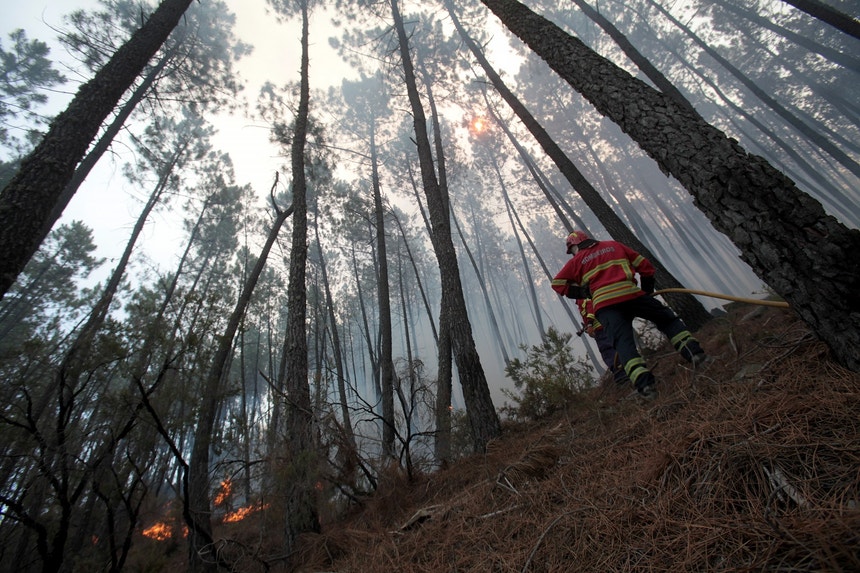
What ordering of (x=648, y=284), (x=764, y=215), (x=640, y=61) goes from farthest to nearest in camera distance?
(x=640, y=61)
(x=648, y=284)
(x=764, y=215)

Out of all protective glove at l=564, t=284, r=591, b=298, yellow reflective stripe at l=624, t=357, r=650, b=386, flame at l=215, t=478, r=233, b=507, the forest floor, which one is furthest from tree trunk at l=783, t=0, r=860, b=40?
flame at l=215, t=478, r=233, b=507

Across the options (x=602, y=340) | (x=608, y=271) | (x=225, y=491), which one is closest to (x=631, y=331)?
(x=608, y=271)

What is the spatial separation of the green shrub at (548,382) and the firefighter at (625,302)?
1.82 meters

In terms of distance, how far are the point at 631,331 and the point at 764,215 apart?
158 cm

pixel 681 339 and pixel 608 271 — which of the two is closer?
Answer: pixel 681 339

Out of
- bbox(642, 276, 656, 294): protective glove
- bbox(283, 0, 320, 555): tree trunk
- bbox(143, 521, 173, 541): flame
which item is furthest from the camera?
bbox(143, 521, 173, 541): flame

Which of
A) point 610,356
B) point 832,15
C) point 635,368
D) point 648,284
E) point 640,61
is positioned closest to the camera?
point 635,368

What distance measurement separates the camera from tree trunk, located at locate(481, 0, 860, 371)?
1520mm

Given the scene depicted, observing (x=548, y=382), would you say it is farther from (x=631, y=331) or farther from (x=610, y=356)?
(x=631, y=331)

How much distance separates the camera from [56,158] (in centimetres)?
304

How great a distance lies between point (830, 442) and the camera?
1157mm

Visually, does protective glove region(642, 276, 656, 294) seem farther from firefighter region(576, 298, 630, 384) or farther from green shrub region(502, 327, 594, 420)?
green shrub region(502, 327, 594, 420)

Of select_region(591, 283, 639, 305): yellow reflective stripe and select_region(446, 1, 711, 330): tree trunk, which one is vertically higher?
select_region(446, 1, 711, 330): tree trunk

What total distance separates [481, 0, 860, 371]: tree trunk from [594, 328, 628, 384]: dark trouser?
224 cm
